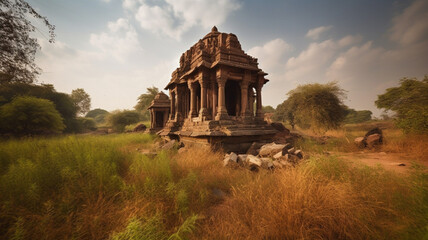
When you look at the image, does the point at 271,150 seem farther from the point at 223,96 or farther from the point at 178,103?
the point at 178,103

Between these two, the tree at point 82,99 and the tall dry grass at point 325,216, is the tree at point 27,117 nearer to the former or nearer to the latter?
the tall dry grass at point 325,216

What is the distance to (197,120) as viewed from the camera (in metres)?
7.50

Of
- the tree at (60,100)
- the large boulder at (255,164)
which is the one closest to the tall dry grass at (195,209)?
the large boulder at (255,164)

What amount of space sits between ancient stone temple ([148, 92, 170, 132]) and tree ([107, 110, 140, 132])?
42.9ft

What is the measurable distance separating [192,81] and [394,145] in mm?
10784

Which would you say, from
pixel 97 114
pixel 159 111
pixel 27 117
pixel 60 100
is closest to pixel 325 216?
pixel 159 111

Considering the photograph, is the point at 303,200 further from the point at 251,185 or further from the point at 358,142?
the point at 358,142

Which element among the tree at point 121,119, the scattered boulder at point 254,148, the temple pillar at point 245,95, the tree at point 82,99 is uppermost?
the tree at point 82,99

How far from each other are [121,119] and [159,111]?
13.9m

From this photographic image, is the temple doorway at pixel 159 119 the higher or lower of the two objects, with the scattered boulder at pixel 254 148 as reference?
higher

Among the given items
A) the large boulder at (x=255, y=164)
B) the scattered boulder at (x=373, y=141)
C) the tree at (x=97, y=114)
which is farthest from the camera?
the tree at (x=97, y=114)

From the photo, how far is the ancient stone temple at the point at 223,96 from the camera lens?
20.2 feet

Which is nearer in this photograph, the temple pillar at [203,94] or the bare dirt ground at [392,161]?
the bare dirt ground at [392,161]

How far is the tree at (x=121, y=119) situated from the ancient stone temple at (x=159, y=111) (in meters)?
13.1
